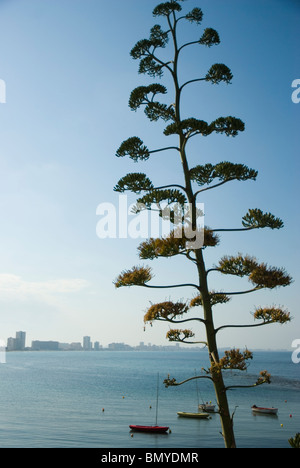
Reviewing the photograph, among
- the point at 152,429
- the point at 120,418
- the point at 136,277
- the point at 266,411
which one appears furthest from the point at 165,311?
the point at 266,411

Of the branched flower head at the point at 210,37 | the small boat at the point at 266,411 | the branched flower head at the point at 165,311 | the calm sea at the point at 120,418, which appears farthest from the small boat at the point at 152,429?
the branched flower head at the point at 210,37

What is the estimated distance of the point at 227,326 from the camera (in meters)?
5.73

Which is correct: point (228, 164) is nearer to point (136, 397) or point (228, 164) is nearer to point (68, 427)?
point (68, 427)

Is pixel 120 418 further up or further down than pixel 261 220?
further down

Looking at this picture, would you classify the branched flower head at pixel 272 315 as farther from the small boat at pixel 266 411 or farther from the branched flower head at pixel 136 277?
the small boat at pixel 266 411

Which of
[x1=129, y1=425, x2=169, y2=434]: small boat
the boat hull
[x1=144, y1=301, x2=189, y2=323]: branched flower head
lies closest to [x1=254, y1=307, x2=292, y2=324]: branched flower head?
[x1=144, y1=301, x2=189, y2=323]: branched flower head

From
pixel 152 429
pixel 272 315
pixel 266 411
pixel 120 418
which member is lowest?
pixel 120 418

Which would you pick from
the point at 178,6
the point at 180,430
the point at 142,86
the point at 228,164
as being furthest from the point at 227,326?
the point at 180,430

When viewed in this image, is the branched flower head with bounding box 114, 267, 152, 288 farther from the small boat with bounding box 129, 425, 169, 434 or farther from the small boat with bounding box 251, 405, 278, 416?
the small boat with bounding box 251, 405, 278, 416

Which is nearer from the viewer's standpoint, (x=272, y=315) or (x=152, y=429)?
(x=272, y=315)

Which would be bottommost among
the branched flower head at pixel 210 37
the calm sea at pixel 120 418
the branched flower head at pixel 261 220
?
the calm sea at pixel 120 418

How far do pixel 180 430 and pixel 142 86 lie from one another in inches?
1329

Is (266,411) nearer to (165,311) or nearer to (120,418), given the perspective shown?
(120,418)

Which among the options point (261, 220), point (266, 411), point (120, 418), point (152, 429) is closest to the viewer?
point (261, 220)
